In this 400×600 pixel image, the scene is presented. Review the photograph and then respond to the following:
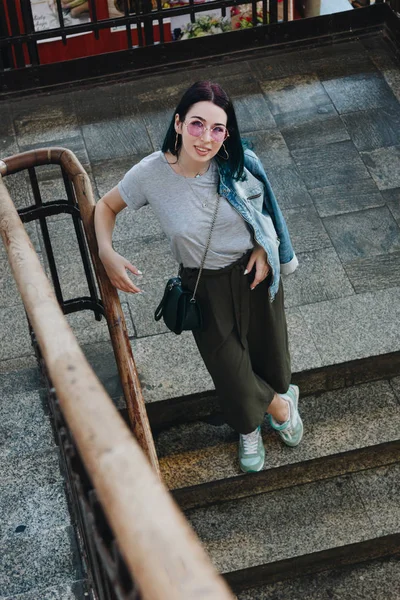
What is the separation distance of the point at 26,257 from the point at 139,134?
3922 millimetres

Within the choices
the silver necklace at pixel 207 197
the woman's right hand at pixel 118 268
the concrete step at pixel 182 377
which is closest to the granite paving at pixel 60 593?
the woman's right hand at pixel 118 268

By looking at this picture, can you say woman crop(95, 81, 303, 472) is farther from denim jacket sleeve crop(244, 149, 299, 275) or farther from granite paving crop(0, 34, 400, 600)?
granite paving crop(0, 34, 400, 600)

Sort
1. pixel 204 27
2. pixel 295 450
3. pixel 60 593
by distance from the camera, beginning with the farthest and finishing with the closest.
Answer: pixel 204 27 < pixel 295 450 < pixel 60 593

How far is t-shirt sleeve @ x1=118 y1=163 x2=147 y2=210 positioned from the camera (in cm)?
366

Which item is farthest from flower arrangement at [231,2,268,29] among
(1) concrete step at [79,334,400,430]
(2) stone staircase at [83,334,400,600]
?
(2) stone staircase at [83,334,400,600]

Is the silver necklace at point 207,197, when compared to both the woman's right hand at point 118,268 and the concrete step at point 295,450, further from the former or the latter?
the concrete step at point 295,450

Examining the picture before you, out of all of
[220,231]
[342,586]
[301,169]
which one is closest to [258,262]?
[220,231]

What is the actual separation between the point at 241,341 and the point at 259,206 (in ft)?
2.16

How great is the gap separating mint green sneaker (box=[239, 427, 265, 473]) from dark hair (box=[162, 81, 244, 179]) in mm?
1458

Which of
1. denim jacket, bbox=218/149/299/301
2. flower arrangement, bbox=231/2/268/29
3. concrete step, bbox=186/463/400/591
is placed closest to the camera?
denim jacket, bbox=218/149/299/301

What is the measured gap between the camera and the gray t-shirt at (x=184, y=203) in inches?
142

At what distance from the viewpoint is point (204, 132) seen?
11.4 feet

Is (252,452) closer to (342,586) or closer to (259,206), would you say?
(342,586)

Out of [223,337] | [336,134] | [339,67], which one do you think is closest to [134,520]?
[223,337]
